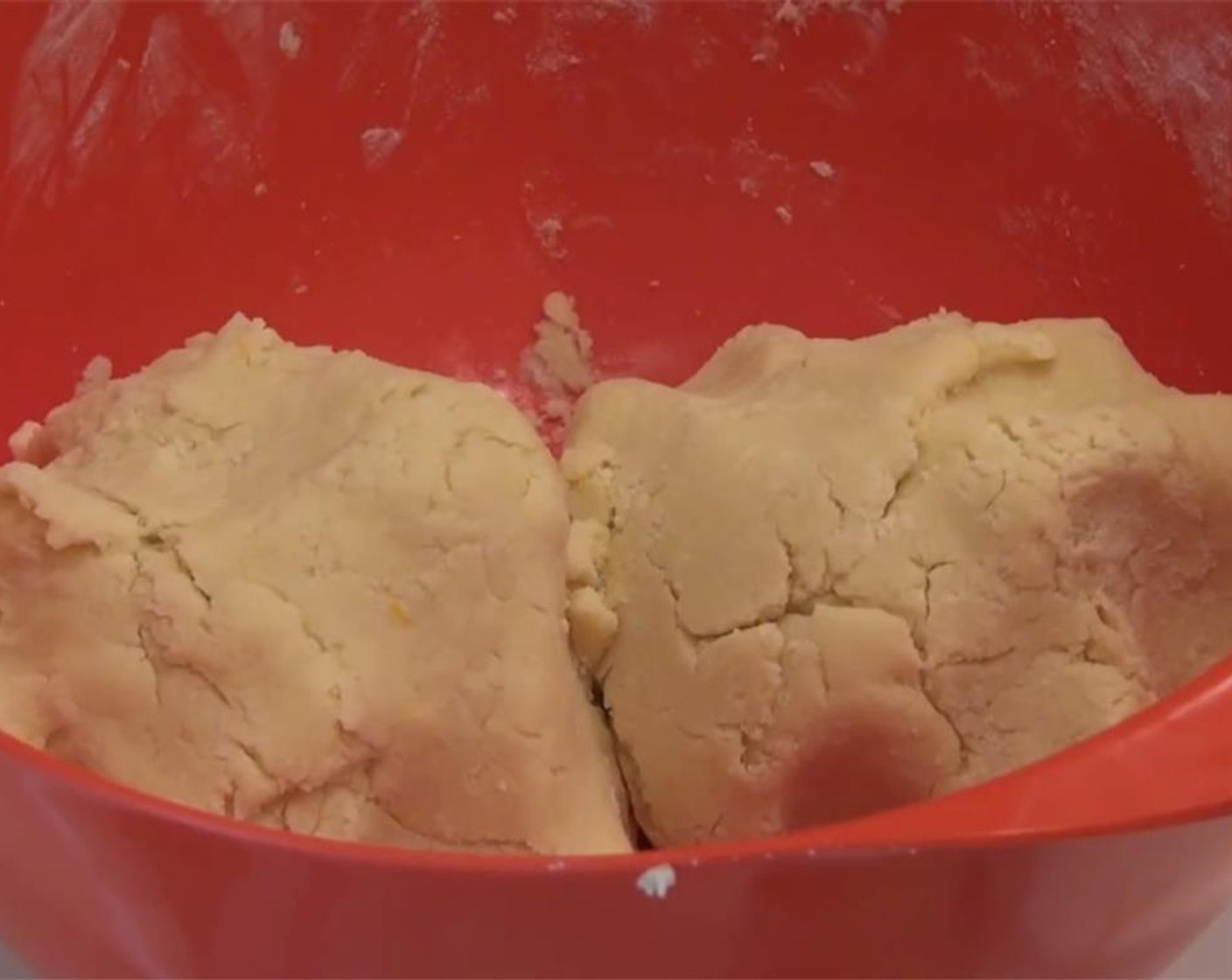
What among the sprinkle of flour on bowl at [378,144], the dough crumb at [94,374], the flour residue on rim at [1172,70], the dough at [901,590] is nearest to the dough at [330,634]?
the dough at [901,590]

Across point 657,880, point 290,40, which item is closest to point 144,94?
point 290,40

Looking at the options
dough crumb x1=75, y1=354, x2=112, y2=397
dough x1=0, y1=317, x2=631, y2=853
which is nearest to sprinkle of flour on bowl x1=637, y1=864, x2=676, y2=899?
dough x1=0, y1=317, x2=631, y2=853

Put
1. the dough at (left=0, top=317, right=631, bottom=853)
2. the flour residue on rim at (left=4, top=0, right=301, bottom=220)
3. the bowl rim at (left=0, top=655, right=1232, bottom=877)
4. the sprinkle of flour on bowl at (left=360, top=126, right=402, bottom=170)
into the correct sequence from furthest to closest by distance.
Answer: the sprinkle of flour on bowl at (left=360, top=126, right=402, bottom=170), the flour residue on rim at (left=4, top=0, right=301, bottom=220), the dough at (left=0, top=317, right=631, bottom=853), the bowl rim at (left=0, top=655, right=1232, bottom=877)

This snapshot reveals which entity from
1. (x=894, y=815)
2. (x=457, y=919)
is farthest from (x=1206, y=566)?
(x=457, y=919)

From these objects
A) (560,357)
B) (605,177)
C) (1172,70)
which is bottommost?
(560,357)

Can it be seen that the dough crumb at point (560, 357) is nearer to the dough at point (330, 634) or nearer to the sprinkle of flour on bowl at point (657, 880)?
the dough at point (330, 634)

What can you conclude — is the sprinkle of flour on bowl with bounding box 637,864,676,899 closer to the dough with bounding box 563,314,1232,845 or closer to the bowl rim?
the bowl rim

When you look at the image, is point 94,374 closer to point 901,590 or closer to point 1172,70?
point 901,590
